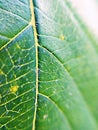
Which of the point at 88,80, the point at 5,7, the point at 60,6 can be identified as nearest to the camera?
the point at 5,7

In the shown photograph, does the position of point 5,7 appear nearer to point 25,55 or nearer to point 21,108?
point 25,55

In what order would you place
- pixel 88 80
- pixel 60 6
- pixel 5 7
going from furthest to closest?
pixel 88 80 < pixel 60 6 < pixel 5 7

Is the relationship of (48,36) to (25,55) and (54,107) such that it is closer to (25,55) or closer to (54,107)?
(25,55)

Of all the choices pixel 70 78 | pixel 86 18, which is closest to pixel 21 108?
pixel 70 78

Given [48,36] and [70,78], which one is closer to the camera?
[48,36]

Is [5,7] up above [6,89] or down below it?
above

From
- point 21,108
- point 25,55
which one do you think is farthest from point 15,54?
point 21,108
